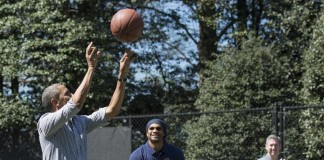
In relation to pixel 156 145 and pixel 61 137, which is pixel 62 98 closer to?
pixel 61 137

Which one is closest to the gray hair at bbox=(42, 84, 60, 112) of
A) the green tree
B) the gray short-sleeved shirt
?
the gray short-sleeved shirt

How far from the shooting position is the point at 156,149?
807cm

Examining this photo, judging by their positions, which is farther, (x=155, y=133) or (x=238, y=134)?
(x=238, y=134)

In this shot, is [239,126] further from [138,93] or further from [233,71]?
[138,93]

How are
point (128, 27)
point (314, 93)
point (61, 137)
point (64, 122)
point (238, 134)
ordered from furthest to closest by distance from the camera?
1. point (314, 93)
2. point (238, 134)
3. point (128, 27)
4. point (61, 137)
5. point (64, 122)

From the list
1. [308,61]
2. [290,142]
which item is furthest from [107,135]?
[308,61]

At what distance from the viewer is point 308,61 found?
599 inches

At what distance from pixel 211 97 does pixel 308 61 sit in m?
2.47

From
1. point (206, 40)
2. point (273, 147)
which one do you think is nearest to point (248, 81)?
point (206, 40)

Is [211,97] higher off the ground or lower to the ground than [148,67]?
lower

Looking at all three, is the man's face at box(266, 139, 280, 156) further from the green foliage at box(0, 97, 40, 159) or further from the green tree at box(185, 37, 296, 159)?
the green foliage at box(0, 97, 40, 159)

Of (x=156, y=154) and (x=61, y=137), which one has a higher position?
(x=156, y=154)

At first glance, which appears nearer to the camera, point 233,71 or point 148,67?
point 233,71

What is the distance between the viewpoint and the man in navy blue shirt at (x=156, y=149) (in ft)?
26.2
